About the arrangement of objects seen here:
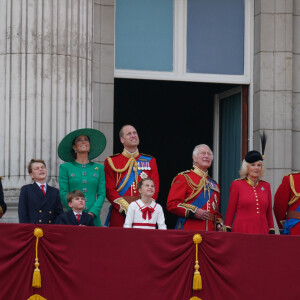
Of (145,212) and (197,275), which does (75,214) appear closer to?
(145,212)

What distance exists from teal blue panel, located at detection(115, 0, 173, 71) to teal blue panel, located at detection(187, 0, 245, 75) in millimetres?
363

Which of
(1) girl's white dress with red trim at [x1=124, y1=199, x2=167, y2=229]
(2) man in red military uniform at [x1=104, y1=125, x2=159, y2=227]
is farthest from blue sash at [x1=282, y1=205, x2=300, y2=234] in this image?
(1) girl's white dress with red trim at [x1=124, y1=199, x2=167, y2=229]

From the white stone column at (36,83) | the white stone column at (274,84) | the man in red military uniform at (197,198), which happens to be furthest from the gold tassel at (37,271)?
the white stone column at (274,84)

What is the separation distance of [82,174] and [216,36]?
4393mm

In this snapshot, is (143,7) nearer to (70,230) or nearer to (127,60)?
(127,60)

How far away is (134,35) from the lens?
705 inches

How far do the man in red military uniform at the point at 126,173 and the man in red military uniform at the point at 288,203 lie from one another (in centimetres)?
168

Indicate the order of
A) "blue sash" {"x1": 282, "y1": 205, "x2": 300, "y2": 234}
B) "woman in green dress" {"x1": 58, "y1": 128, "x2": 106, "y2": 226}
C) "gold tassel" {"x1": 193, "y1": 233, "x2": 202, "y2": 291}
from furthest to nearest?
"blue sash" {"x1": 282, "y1": 205, "x2": 300, "y2": 234} → "woman in green dress" {"x1": 58, "y1": 128, "x2": 106, "y2": 226} → "gold tassel" {"x1": 193, "y1": 233, "x2": 202, "y2": 291}

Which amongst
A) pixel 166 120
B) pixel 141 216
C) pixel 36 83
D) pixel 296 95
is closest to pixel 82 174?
pixel 141 216

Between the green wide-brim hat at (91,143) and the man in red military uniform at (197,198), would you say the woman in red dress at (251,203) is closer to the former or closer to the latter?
the man in red military uniform at (197,198)

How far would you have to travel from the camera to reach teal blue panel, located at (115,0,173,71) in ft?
58.5

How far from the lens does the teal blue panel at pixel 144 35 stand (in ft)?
58.5

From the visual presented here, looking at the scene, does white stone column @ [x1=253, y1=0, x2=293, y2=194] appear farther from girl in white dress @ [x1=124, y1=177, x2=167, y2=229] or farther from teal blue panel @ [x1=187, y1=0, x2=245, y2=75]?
girl in white dress @ [x1=124, y1=177, x2=167, y2=229]

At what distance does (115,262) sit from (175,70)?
5270 millimetres
